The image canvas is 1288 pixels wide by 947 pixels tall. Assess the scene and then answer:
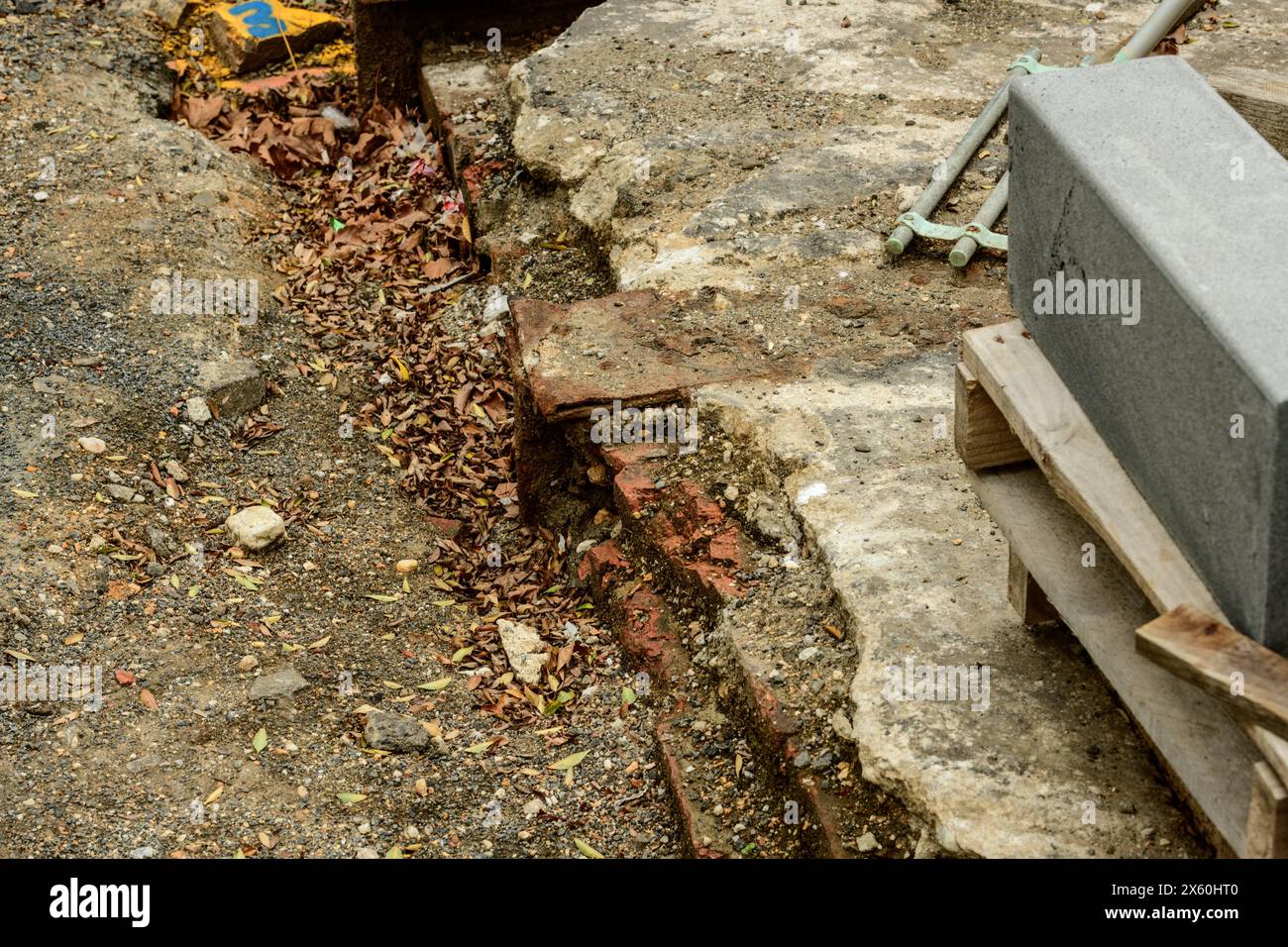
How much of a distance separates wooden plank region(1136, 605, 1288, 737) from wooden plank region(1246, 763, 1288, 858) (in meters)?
0.07

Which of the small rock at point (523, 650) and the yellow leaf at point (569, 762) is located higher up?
the yellow leaf at point (569, 762)

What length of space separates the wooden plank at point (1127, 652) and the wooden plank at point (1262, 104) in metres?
2.12

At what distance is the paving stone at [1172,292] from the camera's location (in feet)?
6.30

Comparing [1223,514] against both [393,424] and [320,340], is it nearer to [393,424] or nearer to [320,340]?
[393,424]

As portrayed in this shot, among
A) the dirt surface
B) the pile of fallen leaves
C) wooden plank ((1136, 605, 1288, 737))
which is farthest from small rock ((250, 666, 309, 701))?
wooden plank ((1136, 605, 1288, 737))

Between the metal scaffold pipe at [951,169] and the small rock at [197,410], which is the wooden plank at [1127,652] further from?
the small rock at [197,410]

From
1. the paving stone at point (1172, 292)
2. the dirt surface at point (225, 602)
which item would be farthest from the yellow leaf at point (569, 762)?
the paving stone at point (1172, 292)

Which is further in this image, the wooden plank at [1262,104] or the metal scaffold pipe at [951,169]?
the metal scaffold pipe at [951,169]

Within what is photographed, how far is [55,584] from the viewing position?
371 cm

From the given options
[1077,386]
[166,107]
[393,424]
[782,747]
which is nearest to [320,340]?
[393,424]

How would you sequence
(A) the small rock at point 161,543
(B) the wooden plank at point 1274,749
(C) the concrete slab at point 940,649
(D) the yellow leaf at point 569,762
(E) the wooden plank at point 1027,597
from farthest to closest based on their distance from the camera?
(A) the small rock at point 161,543, (D) the yellow leaf at point 569,762, (E) the wooden plank at point 1027,597, (C) the concrete slab at point 940,649, (B) the wooden plank at point 1274,749

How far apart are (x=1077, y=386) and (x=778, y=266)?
199 cm

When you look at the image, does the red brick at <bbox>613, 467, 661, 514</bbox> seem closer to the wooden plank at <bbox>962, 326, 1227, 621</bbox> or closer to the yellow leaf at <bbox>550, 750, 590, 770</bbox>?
the yellow leaf at <bbox>550, 750, 590, 770</bbox>

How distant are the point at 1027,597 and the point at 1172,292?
0.93m
